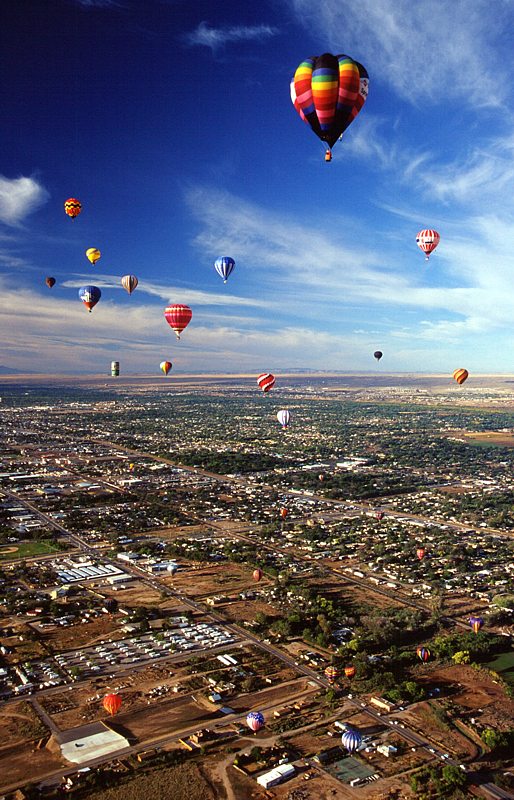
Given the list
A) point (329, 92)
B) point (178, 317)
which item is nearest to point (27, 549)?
point (178, 317)

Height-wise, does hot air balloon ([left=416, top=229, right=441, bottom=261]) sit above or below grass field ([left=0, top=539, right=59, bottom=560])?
above

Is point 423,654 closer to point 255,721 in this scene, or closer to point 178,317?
point 255,721

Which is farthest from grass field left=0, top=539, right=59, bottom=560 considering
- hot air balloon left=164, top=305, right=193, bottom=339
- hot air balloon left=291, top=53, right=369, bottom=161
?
hot air balloon left=291, top=53, right=369, bottom=161

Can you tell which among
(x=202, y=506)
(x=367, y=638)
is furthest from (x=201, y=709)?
(x=202, y=506)

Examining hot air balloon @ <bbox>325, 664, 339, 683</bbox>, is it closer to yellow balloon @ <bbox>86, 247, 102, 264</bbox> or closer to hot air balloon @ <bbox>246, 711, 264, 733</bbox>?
hot air balloon @ <bbox>246, 711, 264, 733</bbox>

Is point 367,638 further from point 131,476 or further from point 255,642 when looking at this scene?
point 131,476

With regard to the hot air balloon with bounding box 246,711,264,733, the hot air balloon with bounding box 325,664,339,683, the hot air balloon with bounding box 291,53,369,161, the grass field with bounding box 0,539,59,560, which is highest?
the hot air balloon with bounding box 291,53,369,161

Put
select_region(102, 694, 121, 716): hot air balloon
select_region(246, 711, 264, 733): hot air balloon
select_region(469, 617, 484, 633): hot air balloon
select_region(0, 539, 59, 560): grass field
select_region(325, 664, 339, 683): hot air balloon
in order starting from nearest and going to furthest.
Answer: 1. select_region(246, 711, 264, 733): hot air balloon
2. select_region(102, 694, 121, 716): hot air balloon
3. select_region(325, 664, 339, 683): hot air balloon
4. select_region(469, 617, 484, 633): hot air balloon
5. select_region(0, 539, 59, 560): grass field
